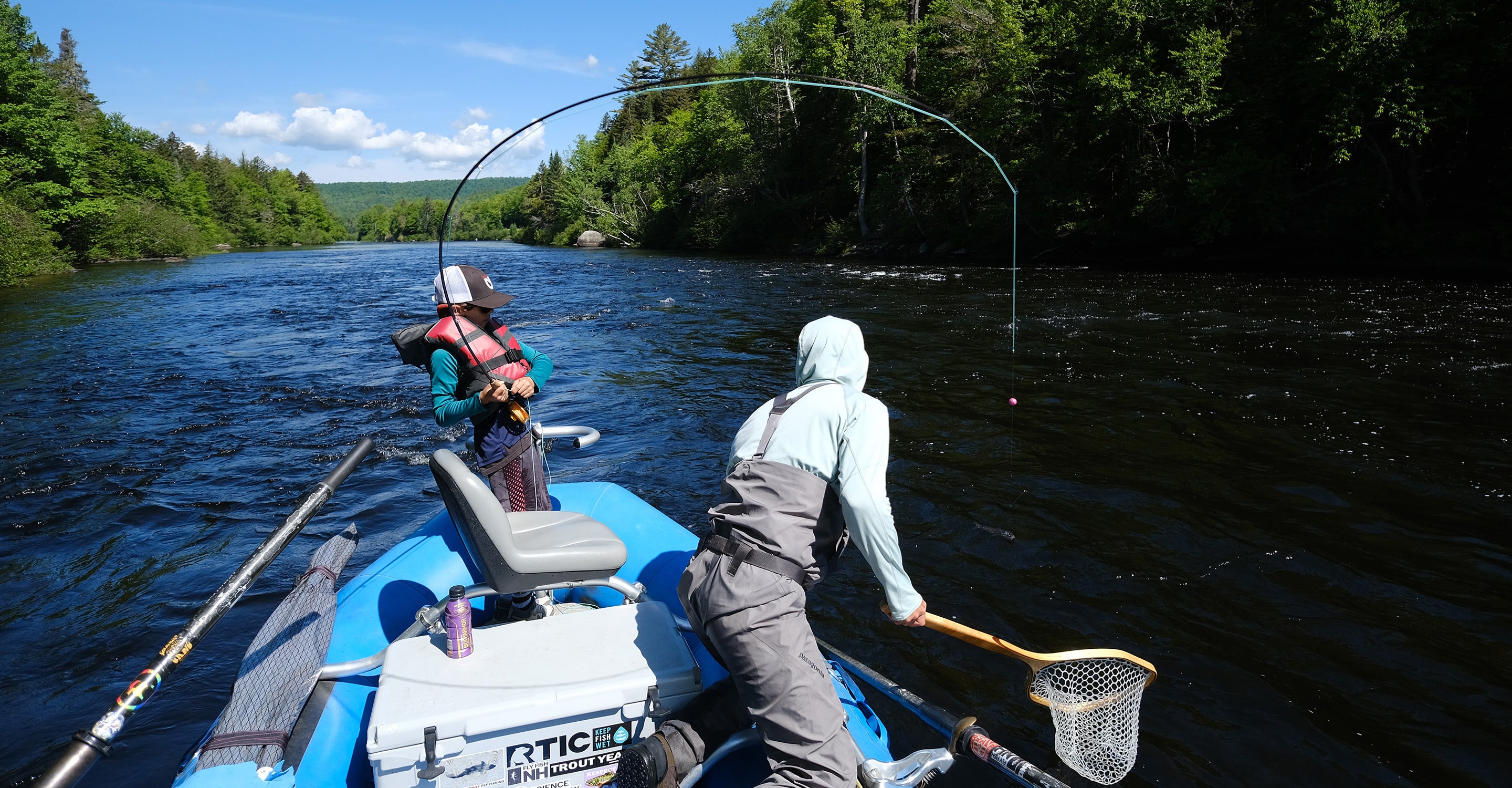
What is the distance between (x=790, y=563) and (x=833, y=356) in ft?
2.33

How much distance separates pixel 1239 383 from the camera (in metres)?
9.67

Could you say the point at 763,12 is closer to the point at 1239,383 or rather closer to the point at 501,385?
the point at 1239,383

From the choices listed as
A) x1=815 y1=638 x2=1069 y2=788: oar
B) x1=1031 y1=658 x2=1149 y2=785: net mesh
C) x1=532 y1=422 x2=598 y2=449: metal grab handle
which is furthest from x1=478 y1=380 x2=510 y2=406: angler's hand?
x1=1031 y1=658 x2=1149 y2=785: net mesh

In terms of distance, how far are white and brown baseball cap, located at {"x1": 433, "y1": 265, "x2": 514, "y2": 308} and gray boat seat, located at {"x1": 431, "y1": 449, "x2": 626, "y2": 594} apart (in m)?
1.07

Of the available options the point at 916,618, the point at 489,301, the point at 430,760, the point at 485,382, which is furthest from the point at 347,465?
the point at 916,618

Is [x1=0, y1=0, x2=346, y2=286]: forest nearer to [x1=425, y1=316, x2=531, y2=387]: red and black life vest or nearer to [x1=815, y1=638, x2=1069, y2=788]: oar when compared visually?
[x1=425, y1=316, x2=531, y2=387]: red and black life vest

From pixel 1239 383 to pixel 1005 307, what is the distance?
261 inches

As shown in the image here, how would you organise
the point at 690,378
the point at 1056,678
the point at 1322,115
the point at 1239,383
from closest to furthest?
the point at 1056,678 → the point at 1239,383 → the point at 690,378 → the point at 1322,115

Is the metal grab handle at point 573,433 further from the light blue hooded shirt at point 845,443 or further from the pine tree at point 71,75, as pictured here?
the pine tree at point 71,75

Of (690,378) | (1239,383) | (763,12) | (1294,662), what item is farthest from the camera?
(763,12)

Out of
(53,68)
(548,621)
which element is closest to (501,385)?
(548,621)

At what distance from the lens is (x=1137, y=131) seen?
75.0 ft

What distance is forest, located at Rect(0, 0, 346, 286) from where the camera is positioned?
31.5 meters

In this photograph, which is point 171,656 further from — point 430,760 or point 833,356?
point 833,356
